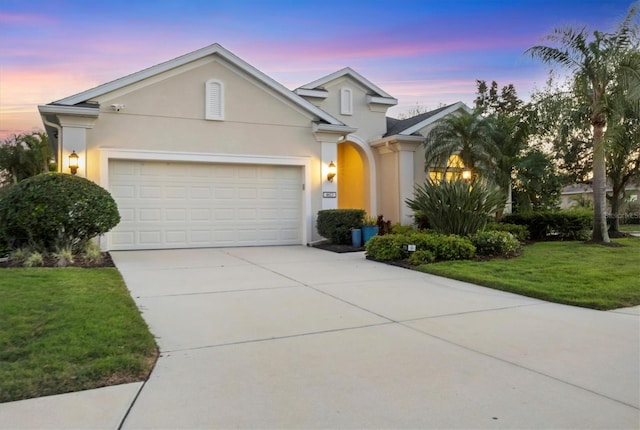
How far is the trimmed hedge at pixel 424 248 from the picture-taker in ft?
30.3

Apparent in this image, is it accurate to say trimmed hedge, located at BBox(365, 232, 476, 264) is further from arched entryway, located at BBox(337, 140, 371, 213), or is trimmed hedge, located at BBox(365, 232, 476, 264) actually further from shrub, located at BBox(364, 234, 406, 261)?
arched entryway, located at BBox(337, 140, 371, 213)

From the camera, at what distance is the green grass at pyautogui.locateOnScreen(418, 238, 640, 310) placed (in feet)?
19.9

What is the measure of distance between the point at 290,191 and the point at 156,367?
10.1 metres

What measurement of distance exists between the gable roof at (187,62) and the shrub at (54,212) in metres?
2.90

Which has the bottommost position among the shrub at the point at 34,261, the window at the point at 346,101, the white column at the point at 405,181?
the shrub at the point at 34,261

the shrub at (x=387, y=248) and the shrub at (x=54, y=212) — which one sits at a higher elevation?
the shrub at (x=54, y=212)

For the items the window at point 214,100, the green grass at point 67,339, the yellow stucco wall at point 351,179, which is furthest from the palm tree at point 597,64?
the green grass at point 67,339

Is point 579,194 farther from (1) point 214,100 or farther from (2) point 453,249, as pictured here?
Result: (1) point 214,100

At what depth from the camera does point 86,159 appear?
11.2 meters

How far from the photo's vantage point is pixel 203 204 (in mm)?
12555

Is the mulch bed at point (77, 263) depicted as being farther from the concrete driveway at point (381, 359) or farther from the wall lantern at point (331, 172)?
the wall lantern at point (331, 172)

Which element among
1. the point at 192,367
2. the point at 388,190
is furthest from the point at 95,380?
the point at 388,190

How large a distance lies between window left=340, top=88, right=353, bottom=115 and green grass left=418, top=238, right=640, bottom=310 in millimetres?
8661

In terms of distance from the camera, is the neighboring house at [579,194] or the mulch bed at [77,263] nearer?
the mulch bed at [77,263]
